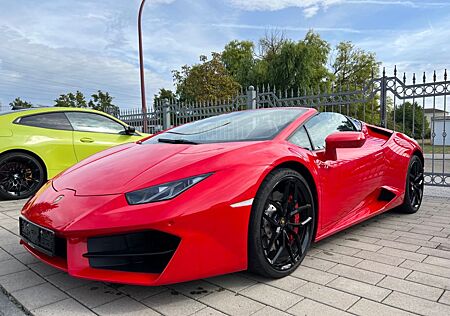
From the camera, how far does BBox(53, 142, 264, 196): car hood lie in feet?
6.70

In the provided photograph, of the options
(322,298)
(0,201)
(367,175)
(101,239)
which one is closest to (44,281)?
(101,239)

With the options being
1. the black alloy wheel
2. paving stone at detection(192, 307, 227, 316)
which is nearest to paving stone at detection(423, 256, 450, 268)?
paving stone at detection(192, 307, 227, 316)

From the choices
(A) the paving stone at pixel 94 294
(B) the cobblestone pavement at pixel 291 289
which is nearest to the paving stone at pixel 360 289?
(B) the cobblestone pavement at pixel 291 289

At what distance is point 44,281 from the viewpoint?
2301 mm

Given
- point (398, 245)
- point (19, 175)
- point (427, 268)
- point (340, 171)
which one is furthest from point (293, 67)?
point (427, 268)

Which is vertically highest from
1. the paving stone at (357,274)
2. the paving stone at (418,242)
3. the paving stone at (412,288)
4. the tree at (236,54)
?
the tree at (236,54)

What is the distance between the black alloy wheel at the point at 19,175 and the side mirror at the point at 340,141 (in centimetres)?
425

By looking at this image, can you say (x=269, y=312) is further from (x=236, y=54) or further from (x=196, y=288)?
(x=236, y=54)

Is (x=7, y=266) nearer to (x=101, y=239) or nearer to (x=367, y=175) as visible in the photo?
(x=101, y=239)

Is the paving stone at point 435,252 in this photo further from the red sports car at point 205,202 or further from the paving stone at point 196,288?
the paving stone at point 196,288

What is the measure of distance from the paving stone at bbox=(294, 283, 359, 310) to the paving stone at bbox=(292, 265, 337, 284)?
3.4 inches

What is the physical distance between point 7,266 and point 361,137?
274 cm

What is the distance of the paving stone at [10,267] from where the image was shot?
2.51 meters

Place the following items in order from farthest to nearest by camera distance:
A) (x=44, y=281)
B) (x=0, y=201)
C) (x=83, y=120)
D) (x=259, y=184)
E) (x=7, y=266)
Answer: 1. (x=83, y=120)
2. (x=0, y=201)
3. (x=7, y=266)
4. (x=44, y=281)
5. (x=259, y=184)
